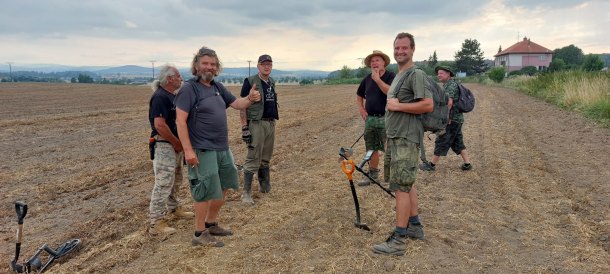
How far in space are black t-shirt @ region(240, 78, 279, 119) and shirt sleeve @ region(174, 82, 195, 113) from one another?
6.00 ft

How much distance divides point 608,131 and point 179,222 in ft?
→ 38.6

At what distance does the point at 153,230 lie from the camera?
16.0ft

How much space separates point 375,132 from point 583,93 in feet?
49.4

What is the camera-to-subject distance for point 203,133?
4.30m

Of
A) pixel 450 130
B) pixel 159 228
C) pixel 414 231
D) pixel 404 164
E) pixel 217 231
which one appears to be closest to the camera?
pixel 404 164

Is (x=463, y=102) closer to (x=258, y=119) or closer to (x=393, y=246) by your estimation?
(x=258, y=119)

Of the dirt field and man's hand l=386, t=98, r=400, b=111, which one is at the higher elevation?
man's hand l=386, t=98, r=400, b=111

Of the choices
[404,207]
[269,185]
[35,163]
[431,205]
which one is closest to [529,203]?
[431,205]

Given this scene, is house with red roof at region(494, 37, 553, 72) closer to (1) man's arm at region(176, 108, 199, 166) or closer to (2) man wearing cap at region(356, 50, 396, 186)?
(2) man wearing cap at region(356, 50, 396, 186)

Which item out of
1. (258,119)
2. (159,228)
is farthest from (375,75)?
(159,228)

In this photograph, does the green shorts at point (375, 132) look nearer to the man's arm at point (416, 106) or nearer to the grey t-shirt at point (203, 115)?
the man's arm at point (416, 106)

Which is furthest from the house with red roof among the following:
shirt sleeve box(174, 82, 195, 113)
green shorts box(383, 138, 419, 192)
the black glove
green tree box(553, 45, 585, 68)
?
shirt sleeve box(174, 82, 195, 113)

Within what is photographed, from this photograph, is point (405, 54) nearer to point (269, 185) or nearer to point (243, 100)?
point (243, 100)

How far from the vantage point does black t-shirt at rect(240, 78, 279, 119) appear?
19.7 feet
